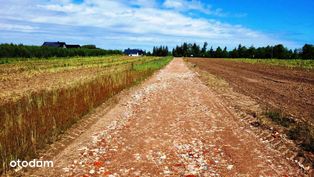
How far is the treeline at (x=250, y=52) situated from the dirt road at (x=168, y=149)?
104 m

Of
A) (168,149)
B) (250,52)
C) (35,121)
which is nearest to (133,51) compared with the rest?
(250,52)

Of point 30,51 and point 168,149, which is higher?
point 30,51

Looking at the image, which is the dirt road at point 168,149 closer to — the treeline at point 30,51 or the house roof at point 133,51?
the treeline at point 30,51

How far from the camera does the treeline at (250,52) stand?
105 meters

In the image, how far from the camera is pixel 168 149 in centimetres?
738

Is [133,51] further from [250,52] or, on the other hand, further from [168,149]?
[168,149]

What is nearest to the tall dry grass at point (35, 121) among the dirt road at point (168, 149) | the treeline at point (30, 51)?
the dirt road at point (168, 149)

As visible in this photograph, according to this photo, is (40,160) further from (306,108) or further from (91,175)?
(306,108)

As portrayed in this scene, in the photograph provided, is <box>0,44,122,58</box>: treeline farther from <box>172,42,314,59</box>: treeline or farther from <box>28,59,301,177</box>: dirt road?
<box>172,42,314,59</box>: treeline

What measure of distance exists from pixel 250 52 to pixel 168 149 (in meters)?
132

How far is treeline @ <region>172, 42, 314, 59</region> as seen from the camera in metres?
105

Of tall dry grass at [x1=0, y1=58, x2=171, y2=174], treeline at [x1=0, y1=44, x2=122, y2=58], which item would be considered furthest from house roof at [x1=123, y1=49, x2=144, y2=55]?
tall dry grass at [x1=0, y1=58, x2=171, y2=174]

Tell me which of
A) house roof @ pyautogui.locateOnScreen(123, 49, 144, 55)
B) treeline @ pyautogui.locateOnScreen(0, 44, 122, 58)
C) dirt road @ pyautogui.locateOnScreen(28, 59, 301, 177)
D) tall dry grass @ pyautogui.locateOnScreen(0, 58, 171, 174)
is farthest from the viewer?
house roof @ pyautogui.locateOnScreen(123, 49, 144, 55)

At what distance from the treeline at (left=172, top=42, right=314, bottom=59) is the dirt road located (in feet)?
340
